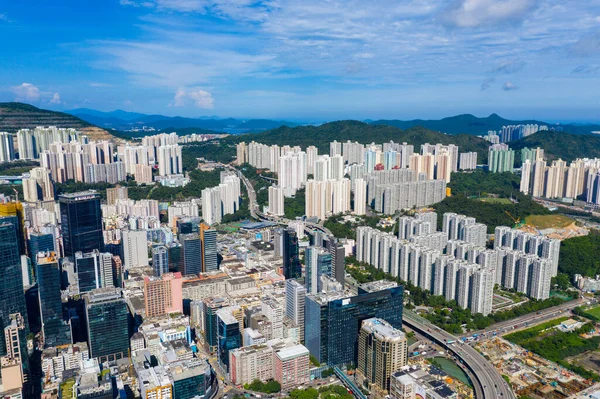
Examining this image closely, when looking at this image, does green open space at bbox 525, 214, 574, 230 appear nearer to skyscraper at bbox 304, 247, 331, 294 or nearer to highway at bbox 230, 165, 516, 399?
highway at bbox 230, 165, 516, 399

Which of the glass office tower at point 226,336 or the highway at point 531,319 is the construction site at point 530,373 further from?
the glass office tower at point 226,336

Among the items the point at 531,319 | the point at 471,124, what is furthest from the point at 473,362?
the point at 471,124

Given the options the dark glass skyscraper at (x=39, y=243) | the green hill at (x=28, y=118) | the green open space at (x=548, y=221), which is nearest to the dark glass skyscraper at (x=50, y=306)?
the dark glass skyscraper at (x=39, y=243)

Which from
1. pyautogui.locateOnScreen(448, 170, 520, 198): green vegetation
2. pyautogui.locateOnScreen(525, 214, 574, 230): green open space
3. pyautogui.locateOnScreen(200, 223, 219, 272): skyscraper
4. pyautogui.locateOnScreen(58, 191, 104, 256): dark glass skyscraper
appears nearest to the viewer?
pyautogui.locateOnScreen(58, 191, 104, 256): dark glass skyscraper

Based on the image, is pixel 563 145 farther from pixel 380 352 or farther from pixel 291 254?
pixel 380 352

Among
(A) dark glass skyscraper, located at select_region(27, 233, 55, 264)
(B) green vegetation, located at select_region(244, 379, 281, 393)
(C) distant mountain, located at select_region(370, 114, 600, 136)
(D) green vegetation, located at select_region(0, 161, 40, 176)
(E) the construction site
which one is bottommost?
(E) the construction site

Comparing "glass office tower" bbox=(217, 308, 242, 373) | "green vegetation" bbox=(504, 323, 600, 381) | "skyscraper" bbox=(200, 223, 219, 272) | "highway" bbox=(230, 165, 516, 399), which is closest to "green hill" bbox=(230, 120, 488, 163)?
"skyscraper" bbox=(200, 223, 219, 272)
